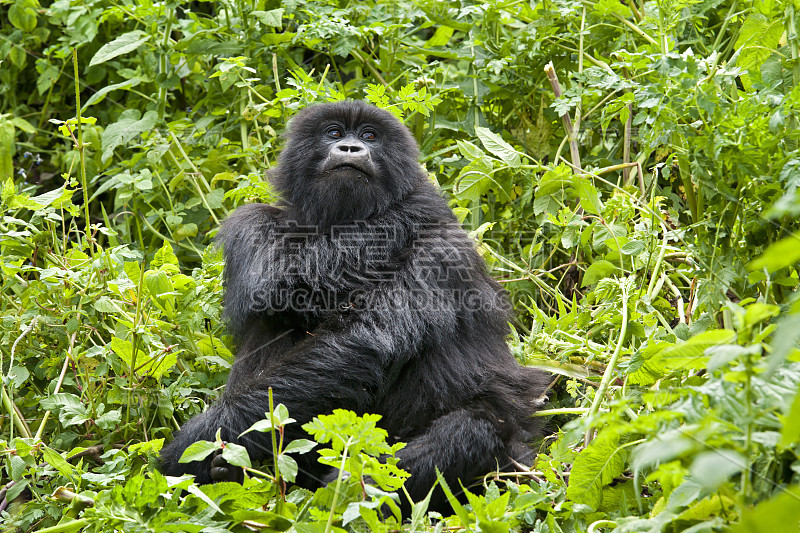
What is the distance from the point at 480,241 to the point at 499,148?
0.48m

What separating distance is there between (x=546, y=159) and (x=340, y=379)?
7.55 feet

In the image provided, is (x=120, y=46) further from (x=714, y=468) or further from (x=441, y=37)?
(x=714, y=468)

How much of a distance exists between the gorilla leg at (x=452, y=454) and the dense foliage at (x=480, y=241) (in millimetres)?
117

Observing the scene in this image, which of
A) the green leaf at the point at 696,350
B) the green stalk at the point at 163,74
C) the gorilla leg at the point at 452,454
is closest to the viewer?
the green leaf at the point at 696,350

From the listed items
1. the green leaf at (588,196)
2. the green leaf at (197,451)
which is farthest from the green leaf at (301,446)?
the green leaf at (588,196)

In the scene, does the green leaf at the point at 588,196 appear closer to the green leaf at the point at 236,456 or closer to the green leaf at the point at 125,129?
the green leaf at the point at 236,456

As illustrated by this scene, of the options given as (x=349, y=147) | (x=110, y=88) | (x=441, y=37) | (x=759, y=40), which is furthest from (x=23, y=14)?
(x=759, y=40)

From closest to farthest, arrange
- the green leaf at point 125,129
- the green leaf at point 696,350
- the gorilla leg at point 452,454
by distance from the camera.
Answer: the green leaf at point 696,350 → the gorilla leg at point 452,454 → the green leaf at point 125,129

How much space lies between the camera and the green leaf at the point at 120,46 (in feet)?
16.2

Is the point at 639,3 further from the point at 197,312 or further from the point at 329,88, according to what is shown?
the point at 197,312

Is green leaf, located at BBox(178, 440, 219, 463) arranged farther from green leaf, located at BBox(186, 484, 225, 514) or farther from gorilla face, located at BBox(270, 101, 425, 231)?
gorilla face, located at BBox(270, 101, 425, 231)

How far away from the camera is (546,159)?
4.92 metres

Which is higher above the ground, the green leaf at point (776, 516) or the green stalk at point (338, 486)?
the green leaf at point (776, 516)

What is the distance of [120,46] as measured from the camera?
5.01 m
